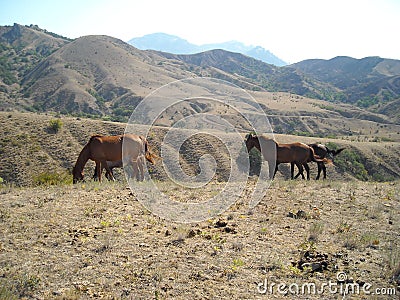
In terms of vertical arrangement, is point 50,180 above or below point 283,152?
below

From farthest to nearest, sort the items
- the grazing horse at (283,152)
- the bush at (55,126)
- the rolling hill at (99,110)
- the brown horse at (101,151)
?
the bush at (55,126) → the rolling hill at (99,110) → the grazing horse at (283,152) → the brown horse at (101,151)

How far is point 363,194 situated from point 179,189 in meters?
6.51

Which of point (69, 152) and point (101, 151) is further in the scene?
point (69, 152)

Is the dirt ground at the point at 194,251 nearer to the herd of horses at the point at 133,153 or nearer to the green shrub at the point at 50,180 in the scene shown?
the green shrub at the point at 50,180

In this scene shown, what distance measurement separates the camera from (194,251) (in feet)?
21.1

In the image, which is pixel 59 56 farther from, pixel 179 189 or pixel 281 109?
pixel 179 189

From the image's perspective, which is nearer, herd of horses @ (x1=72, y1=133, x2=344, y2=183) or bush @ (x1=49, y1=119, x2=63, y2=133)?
herd of horses @ (x1=72, y1=133, x2=344, y2=183)

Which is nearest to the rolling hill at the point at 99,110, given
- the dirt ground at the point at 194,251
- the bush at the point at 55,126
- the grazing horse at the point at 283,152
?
the bush at the point at 55,126

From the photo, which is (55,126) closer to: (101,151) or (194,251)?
(101,151)

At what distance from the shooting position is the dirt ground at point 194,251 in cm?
512

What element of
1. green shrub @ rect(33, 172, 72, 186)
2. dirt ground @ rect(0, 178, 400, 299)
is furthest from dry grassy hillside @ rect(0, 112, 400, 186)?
dirt ground @ rect(0, 178, 400, 299)

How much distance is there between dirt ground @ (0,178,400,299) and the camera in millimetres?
5117

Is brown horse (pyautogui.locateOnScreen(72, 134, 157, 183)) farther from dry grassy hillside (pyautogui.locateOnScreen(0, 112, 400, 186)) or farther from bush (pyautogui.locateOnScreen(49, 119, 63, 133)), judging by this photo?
bush (pyautogui.locateOnScreen(49, 119, 63, 133))

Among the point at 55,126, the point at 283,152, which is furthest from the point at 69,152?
the point at 283,152
